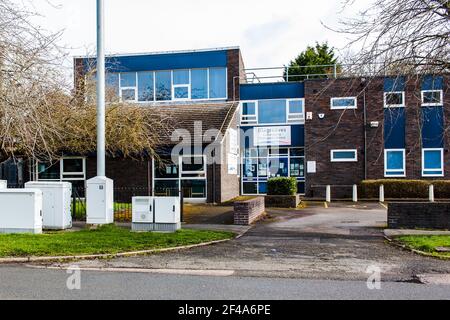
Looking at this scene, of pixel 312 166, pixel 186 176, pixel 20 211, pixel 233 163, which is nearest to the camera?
pixel 20 211

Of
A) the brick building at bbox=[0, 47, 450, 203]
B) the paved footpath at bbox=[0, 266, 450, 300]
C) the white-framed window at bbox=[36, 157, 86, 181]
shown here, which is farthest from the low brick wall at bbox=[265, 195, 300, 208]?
the paved footpath at bbox=[0, 266, 450, 300]

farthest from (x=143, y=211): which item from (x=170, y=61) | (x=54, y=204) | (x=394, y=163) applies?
(x=394, y=163)

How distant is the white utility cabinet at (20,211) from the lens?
1219cm

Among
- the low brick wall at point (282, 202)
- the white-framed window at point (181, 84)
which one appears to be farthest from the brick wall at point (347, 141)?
the white-framed window at point (181, 84)

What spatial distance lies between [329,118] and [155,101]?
9.99 metres

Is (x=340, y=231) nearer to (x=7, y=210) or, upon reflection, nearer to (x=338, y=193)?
(x=7, y=210)

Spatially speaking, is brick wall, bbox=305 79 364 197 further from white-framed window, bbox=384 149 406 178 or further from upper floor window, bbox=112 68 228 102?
upper floor window, bbox=112 68 228 102

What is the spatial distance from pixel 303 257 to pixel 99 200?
632cm

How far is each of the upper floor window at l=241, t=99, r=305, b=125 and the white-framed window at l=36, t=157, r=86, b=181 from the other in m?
10.1

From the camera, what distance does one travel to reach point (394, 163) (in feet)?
88.6

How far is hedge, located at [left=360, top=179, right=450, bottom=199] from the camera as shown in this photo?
2444 centimetres

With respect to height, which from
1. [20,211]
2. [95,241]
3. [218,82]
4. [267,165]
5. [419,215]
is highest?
[218,82]

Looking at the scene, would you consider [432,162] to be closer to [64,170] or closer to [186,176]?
[186,176]
